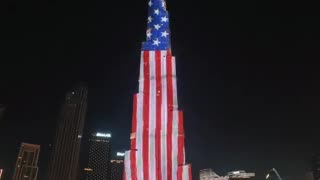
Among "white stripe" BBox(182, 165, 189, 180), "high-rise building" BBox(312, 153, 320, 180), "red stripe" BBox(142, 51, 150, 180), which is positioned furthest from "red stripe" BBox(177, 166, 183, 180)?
"high-rise building" BBox(312, 153, 320, 180)

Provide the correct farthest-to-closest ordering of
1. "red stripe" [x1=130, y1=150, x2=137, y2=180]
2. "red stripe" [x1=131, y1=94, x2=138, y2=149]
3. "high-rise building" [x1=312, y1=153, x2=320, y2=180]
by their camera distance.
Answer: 1. "high-rise building" [x1=312, y1=153, x2=320, y2=180]
2. "red stripe" [x1=131, y1=94, x2=138, y2=149]
3. "red stripe" [x1=130, y1=150, x2=137, y2=180]

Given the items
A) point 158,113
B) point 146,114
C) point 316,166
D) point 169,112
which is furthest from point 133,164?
point 316,166

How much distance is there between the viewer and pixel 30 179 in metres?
141

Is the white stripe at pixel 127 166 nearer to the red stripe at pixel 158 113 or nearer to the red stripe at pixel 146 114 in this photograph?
the red stripe at pixel 146 114

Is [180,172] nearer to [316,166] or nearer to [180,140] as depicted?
[180,140]

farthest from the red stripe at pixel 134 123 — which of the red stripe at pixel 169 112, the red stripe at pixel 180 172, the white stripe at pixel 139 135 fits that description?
the red stripe at pixel 180 172

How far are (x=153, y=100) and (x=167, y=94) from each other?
1.22 meters

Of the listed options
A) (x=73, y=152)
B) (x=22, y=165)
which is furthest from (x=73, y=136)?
(x=22, y=165)

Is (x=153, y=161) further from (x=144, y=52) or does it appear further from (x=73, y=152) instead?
(x=73, y=152)

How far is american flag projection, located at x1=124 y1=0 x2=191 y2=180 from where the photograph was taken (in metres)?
27.8

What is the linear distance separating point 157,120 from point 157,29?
819 centimetres

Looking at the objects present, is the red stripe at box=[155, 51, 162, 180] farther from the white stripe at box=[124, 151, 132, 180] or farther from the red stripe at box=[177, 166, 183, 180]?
the white stripe at box=[124, 151, 132, 180]

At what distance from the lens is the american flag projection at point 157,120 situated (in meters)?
27.8

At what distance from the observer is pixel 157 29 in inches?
1276
